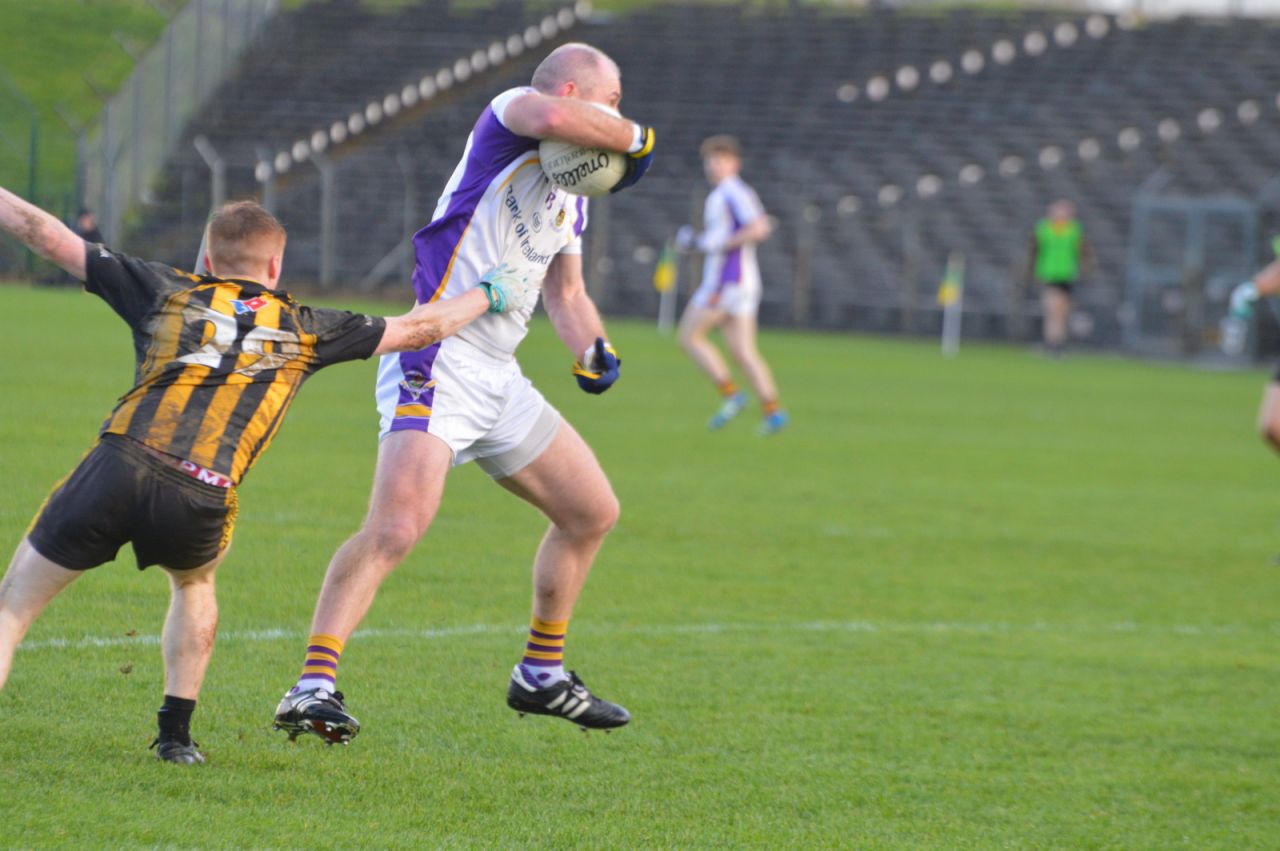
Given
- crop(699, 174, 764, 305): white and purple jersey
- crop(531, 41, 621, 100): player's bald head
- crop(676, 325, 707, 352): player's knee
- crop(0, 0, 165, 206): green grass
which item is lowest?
crop(676, 325, 707, 352): player's knee

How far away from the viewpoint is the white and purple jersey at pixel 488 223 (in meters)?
5.36

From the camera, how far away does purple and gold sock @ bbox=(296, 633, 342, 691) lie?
488cm

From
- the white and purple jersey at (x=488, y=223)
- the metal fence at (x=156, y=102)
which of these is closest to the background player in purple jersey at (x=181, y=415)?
the white and purple jersey at (x=488, y=223)

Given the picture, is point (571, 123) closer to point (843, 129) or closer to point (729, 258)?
point (729, 258)

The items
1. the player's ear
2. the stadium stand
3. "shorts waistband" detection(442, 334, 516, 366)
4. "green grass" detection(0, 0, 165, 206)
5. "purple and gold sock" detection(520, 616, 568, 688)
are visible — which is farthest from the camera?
the stadium stand

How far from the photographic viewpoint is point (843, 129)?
36969 mm

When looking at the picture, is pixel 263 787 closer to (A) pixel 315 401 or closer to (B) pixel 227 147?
(A) pixel 315 401

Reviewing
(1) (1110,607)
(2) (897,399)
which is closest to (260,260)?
(1) (1110,607)

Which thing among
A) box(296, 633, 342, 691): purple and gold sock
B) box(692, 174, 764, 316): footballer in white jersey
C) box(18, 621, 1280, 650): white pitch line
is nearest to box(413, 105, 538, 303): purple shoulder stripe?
box(296, 633, 342, 691): purple and gold sock

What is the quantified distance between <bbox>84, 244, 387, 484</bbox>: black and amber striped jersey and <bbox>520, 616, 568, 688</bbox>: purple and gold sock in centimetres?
132

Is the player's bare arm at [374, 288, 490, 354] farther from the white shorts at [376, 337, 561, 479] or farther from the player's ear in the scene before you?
the player's ear

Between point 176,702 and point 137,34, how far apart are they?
3366cm

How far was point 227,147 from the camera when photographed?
34938 millimetres

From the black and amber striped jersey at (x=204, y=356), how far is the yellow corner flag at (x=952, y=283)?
26.4 m
